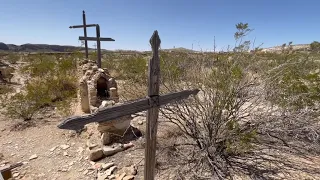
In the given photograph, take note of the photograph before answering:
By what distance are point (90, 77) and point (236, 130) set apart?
4.47 metres

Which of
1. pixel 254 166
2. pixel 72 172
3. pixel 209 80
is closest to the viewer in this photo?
pixel 254 166

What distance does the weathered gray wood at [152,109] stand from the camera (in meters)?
2.07

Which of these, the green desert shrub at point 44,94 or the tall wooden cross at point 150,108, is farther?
the green desert shrub at point 44,94

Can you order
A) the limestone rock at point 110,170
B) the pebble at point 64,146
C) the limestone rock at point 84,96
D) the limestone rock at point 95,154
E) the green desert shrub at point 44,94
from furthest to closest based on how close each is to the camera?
1. the green desert shrub at point 44,94
2. the limestone rock at point 84,96
3. the pebble at point 64,146
4. the limestone rock at point 95,154
5. the limestone rock at point 110,170

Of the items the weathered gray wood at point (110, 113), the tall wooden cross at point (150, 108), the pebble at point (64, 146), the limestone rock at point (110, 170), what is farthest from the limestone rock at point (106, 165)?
the weathered gray wood at point (110, 113)

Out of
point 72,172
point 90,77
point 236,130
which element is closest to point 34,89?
point 90,77

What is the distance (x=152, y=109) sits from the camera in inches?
84.7

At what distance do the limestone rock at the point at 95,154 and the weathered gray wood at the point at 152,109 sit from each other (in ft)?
6.51

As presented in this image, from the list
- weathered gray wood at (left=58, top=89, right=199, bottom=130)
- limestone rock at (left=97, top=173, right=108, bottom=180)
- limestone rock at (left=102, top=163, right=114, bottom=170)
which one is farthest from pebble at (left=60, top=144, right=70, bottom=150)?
weathered gray wood at (left=58, top=89, right=199, bottom=130)

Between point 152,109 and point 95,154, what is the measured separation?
2436mm

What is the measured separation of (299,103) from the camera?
13.3ft

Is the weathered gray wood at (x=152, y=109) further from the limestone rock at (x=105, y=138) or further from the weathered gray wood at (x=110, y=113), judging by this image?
the limestone rock at (x=105, y=138)

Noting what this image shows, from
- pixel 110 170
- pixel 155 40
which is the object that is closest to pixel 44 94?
pixel 110 170

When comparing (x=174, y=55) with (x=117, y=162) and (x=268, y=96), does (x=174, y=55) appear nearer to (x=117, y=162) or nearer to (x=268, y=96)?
(x=268, y=96)
